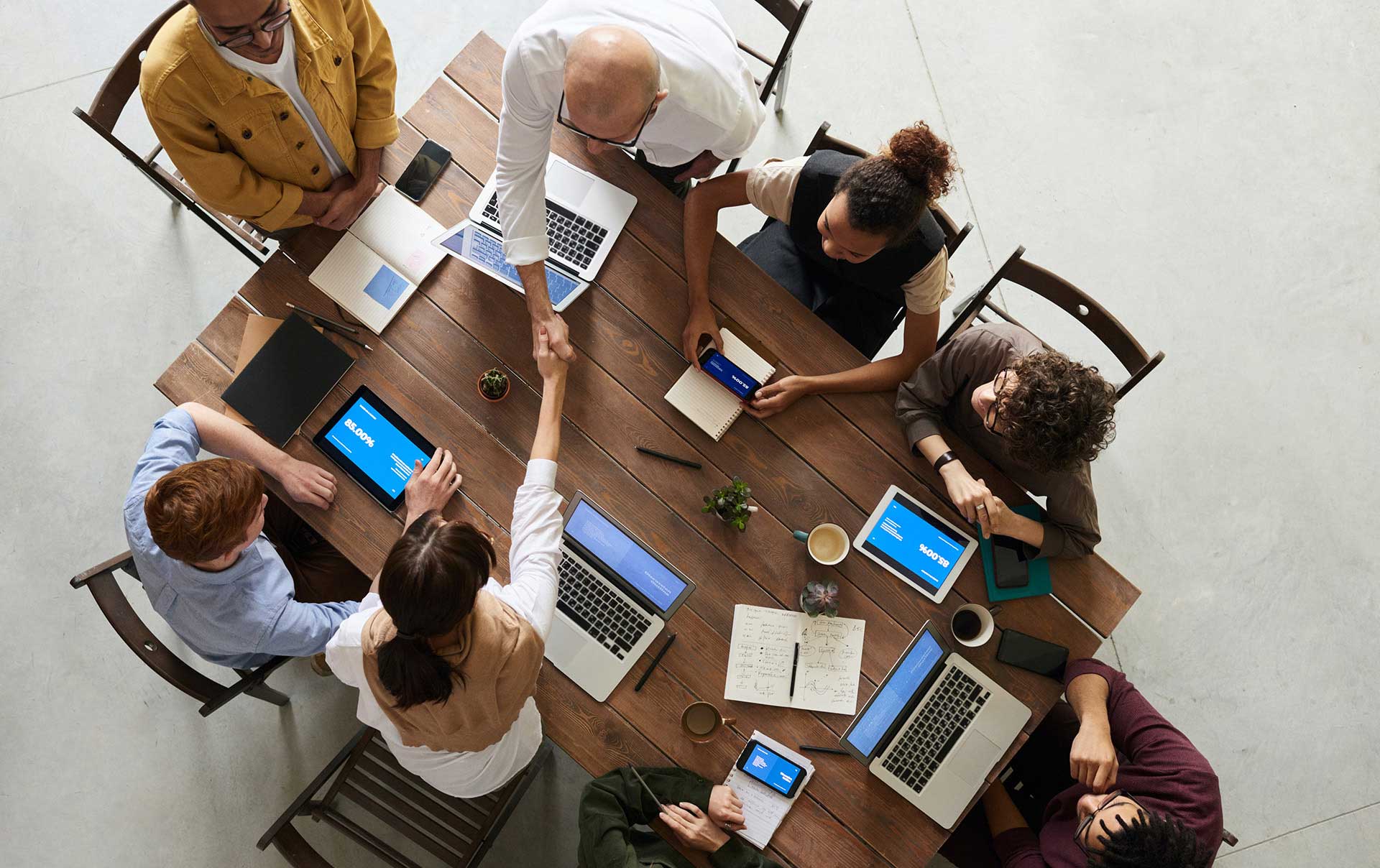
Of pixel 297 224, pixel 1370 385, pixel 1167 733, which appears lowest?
pixel 297 224

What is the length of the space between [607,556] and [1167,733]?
1424 mm

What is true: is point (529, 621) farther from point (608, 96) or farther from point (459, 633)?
point (608, 96)

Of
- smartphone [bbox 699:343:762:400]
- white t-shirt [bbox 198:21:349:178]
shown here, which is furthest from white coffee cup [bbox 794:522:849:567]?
white t-shirt [bbox 198:21:349:178]

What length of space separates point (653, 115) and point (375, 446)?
41.6 inches

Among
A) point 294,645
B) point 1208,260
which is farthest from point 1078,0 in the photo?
point 294,645

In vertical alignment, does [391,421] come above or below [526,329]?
below

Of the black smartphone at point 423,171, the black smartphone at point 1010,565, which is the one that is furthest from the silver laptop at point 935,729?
the black smartphone at point 423,171

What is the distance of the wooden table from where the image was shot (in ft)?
6.61

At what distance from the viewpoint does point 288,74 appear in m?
1.95

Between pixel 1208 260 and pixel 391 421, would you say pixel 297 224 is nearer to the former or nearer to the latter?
pixel 391 421

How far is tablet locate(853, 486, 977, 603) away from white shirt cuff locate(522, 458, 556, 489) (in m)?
0.78

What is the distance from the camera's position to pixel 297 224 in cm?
216

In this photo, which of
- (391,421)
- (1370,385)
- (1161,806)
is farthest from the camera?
(1370,385)

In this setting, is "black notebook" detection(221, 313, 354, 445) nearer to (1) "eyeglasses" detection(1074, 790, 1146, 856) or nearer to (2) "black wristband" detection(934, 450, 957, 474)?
(2) "black wristband" detection(934, 450, 957, 474)
